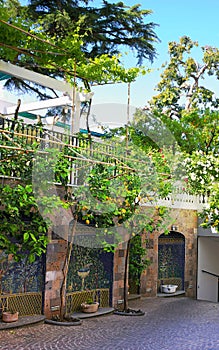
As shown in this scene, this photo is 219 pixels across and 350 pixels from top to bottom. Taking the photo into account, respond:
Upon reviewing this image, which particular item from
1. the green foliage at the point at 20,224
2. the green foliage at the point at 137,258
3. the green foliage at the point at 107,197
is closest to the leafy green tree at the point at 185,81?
the green foliage at the point at 137,258

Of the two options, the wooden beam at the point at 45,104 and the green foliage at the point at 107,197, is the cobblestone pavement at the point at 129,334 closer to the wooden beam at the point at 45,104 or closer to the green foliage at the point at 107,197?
the green foliage at the point at 107,197

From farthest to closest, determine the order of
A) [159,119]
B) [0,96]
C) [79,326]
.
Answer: [159,119], [0,96], [79,326]

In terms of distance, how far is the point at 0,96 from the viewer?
52.9ft

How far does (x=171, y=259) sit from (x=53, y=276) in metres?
5.81

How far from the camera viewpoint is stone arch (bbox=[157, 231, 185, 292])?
14961 millimetres

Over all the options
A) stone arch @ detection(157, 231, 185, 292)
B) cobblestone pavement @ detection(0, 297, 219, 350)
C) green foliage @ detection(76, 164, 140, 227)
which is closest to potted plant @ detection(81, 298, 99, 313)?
cobblestone pavement @ detection(0, 297, 219, 350)

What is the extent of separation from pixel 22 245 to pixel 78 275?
265 cm

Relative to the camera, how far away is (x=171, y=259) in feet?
50.3

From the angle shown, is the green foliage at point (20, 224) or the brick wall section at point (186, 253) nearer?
the green foliage at point (20, 224)

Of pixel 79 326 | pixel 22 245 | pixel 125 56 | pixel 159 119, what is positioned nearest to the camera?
pixel 22 245

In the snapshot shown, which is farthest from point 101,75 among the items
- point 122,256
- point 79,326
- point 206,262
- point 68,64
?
point 206,262

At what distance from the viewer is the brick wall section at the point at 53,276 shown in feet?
34.1

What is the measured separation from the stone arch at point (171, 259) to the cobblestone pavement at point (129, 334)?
2960 millimetres

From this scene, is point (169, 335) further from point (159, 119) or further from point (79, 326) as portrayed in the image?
point (159, 119)
